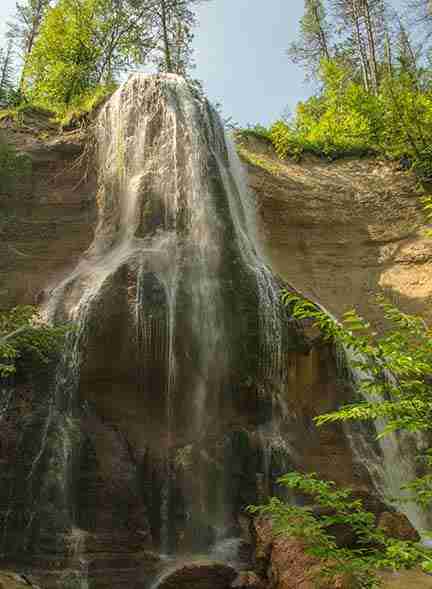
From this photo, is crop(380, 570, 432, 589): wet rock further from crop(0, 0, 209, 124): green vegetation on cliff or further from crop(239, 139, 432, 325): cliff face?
crop(0, 0, 209, 124): green vegetation on cliff

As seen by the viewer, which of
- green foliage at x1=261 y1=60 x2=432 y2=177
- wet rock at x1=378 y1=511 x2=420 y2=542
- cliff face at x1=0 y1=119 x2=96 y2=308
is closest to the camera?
wet rock at x1=378 y1=511 x2=420 y2=542

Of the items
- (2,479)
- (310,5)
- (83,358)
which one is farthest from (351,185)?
(310,5)

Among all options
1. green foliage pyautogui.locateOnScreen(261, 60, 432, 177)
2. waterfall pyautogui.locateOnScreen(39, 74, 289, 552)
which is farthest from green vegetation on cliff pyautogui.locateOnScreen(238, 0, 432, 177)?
waterfall pyautogui.locateOnScreen(39, 74, 289, 552)

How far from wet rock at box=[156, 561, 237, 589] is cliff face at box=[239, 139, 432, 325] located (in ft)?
25.2

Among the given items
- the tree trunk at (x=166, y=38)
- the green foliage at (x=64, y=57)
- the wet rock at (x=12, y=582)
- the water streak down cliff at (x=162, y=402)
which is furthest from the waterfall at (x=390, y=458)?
the tree trunk at (x=166, y=38)

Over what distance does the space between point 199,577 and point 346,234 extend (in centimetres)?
1060

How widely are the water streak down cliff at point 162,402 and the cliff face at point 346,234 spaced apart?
12.6 feet

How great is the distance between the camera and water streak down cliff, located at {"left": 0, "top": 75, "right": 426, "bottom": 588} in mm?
7059

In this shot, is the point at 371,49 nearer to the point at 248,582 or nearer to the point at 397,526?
the point at 397,526

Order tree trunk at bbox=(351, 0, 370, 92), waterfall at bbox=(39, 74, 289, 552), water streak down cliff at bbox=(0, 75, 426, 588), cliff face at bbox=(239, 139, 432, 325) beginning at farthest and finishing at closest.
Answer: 1. tree trunk at bbox=(351, 0, 370, 92)
2. cliff face at bbox=(239, 139, 432, 325)
3. waterfall at bbox=(39, 74, 289, 552)
4. water streak down cliff at bbox=(0, 75, 426, 588)

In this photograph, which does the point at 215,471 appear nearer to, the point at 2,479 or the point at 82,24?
the point at 2,479

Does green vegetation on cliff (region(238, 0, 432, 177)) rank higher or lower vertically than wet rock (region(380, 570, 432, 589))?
higher

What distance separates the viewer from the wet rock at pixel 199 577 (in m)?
5.98

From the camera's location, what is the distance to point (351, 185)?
16.1m
